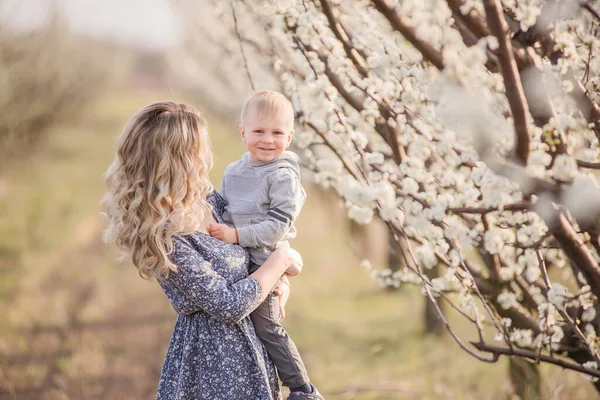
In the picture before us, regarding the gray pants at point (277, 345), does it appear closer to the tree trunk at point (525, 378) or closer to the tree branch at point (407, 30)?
the tree branch at point (407, 30)

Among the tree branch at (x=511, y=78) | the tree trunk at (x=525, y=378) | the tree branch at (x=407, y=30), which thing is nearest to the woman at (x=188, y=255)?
the tree branch at (x=407, y=30)

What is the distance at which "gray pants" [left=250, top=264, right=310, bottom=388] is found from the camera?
95.0 inches

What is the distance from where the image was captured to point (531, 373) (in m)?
3.88

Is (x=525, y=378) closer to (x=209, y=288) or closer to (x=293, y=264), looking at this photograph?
(x=293, y=264)

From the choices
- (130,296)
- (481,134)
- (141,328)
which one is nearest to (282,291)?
(481,134)

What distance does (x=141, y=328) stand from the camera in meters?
6.82

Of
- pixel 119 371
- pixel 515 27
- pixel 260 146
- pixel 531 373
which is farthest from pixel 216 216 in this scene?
pixel 119 371

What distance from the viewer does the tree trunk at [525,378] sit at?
386cm

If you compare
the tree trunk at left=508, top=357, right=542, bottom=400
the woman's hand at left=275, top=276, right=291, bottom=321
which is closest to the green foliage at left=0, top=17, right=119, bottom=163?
the tree trunk at left=508, top=357, right=542, bottom=400

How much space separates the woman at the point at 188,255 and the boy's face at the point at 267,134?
0.16 meters

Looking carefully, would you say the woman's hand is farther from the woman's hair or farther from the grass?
the grass

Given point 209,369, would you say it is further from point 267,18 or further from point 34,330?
point 34,330

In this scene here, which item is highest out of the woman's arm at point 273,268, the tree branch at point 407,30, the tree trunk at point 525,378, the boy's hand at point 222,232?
the tree branch at point 407,30

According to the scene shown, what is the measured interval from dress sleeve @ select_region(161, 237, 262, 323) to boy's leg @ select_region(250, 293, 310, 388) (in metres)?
0.19
